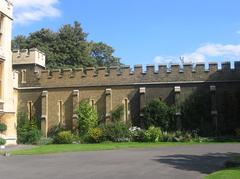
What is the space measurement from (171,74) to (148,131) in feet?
19.4

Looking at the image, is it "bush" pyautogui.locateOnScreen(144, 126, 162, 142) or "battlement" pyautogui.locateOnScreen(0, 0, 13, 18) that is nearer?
"battlement" pyautogui.locateOnScreen(0, 0, 13, 18)

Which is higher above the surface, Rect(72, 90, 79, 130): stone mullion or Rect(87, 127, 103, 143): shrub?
Rect(72, 90, 79, 130): stone mullion

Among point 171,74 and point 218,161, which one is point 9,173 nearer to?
point 218,161

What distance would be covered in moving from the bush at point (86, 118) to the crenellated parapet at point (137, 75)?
2494 millimetres

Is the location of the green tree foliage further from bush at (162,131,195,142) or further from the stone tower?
the stone tower

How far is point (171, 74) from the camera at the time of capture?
33.8 m

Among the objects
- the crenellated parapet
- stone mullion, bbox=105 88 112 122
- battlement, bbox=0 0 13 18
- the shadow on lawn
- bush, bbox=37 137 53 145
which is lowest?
bush, bbox=37 137 53 145

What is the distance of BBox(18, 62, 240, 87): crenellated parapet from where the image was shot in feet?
108

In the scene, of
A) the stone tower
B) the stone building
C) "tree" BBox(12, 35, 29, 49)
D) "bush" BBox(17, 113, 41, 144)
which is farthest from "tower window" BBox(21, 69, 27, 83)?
"tree" BBox(12, 35, 29, 49)

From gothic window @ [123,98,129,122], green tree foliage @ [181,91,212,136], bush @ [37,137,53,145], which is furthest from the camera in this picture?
gothic window @ [123,98,129,122]

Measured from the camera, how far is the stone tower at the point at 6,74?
1142 inches

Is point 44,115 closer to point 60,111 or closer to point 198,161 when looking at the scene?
point 60,111

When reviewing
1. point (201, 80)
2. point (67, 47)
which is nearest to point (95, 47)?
point (67, 47)

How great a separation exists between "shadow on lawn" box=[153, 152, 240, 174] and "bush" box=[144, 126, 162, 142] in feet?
33.6
